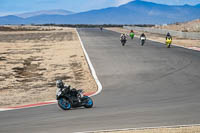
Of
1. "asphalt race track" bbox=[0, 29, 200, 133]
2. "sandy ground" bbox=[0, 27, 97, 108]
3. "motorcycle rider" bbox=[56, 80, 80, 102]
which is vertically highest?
"motorcycle rider" bbox=[56, 80, 80, 102]

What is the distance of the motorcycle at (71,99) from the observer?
12047mm

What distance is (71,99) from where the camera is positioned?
12.2 m

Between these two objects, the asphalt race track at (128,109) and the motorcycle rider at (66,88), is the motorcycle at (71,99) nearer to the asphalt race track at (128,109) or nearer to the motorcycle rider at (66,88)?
the motorcycle rider at (66,88)

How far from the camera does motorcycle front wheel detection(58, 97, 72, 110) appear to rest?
12102mm

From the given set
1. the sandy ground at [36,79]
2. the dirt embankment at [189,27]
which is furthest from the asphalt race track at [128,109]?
the dirt embankment at [189,27]

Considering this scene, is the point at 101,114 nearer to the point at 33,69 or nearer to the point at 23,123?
the point at 23,123

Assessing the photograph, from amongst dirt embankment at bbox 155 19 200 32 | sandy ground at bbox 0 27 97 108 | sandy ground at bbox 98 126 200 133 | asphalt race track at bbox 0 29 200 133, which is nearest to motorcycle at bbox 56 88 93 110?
asphalt race track at bbox 0 29 200 133

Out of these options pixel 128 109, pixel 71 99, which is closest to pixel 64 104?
pixel 71 99

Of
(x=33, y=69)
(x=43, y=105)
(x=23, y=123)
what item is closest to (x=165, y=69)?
(x=33, y=69)

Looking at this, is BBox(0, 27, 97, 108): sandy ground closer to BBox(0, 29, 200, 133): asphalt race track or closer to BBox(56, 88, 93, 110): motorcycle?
BBox(0, 29, 200, 133): asphalt race track

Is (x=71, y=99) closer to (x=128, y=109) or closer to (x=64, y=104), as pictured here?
(x=64, y=104)

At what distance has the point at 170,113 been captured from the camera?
1059cm

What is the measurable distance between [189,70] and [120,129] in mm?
13258

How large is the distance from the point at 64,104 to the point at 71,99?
25 cm
